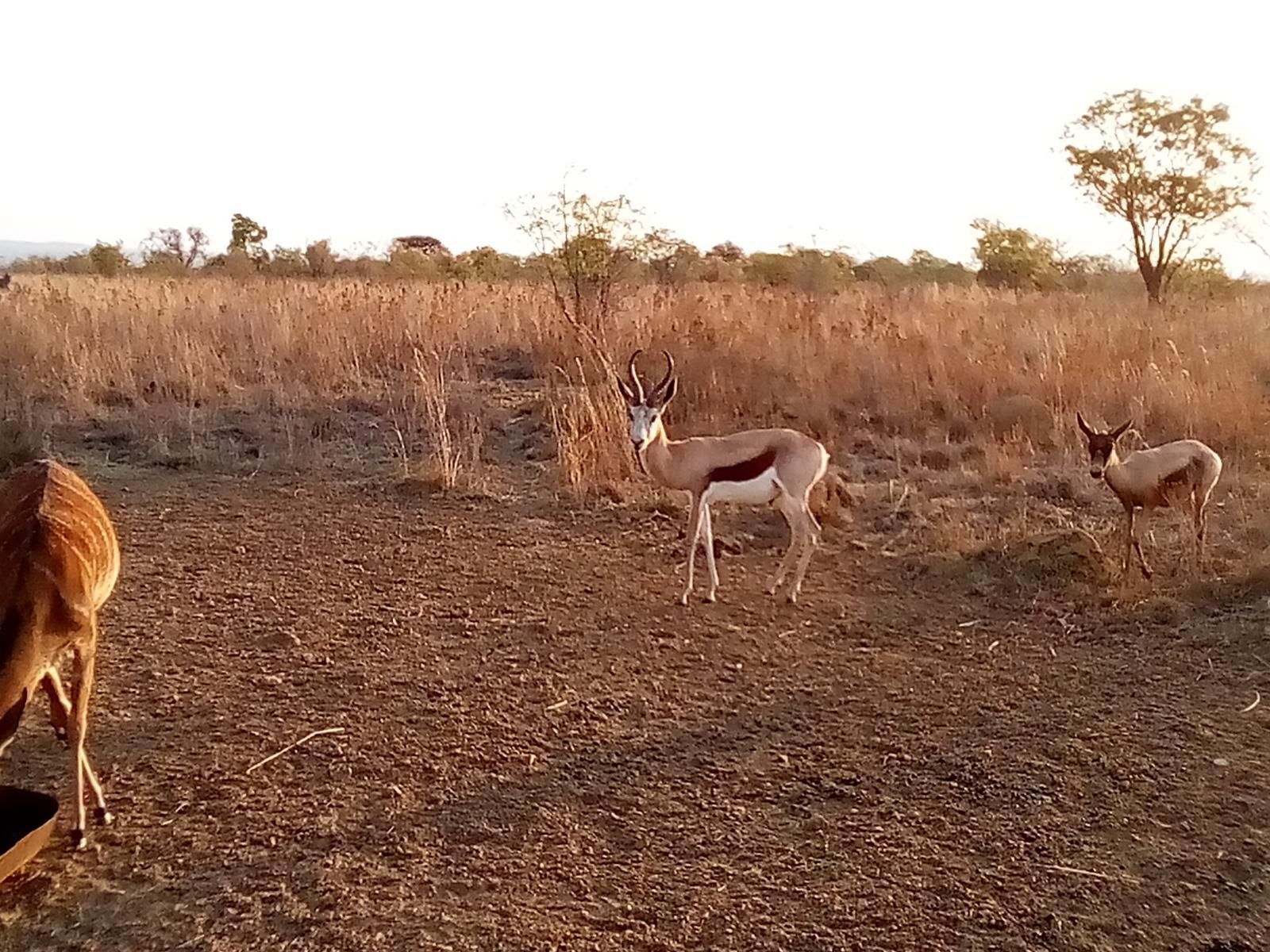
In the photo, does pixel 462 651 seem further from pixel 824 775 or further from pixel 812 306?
pixel 812 306

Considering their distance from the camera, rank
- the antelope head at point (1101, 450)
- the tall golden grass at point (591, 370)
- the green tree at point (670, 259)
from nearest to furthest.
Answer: the antelope head at point (1101, 450) → the tall golden grass at point (591, 370) → the green tree at point (670, 259)

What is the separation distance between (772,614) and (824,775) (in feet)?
6.14

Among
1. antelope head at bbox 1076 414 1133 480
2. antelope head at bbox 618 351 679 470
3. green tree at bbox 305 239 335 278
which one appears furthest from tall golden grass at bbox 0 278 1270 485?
green tree at bbox 305 239 335 278

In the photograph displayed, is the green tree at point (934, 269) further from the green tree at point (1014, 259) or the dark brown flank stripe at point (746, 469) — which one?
the dark brown flank stripe at point (746, 469)

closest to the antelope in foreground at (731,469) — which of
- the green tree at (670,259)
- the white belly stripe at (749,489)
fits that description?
the white belly stripe at (749,489)

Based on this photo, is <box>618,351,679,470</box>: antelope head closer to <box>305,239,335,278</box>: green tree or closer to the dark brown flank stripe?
the dark brown flank stripe

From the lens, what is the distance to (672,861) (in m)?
3.93

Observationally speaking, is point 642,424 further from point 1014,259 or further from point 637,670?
point 1014,259

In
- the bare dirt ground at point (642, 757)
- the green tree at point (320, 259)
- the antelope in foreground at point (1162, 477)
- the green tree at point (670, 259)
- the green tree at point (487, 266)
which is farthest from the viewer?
the green tree at point (320, 259)

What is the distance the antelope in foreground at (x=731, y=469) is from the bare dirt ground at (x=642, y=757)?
285mm

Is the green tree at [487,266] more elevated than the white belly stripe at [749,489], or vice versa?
the green tree at [487,266]

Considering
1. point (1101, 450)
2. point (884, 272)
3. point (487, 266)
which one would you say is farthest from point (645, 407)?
point (884, 272)

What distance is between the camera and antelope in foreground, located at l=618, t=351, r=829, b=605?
659cm

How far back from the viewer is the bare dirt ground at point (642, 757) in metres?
3.64
